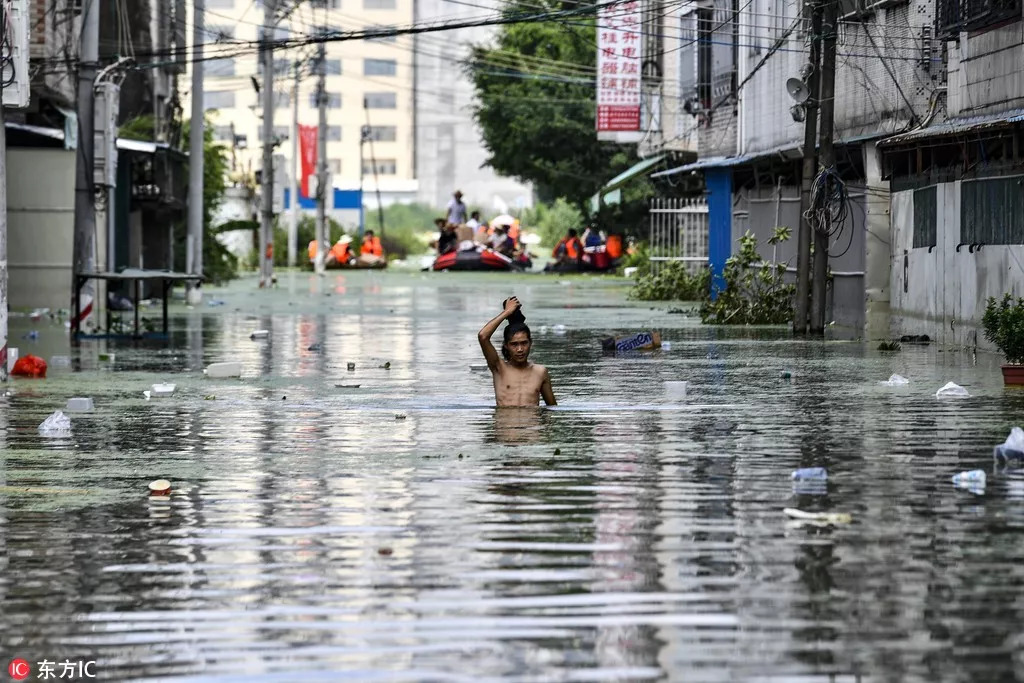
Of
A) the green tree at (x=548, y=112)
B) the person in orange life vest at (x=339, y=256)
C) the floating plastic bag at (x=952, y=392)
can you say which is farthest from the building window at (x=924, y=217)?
the person in orange life vest at (x=339, y=256)

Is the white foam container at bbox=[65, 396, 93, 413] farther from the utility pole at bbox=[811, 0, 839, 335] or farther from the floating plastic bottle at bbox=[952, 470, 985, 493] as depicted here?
the utility pole at bbox=[811, 0, 839, 335]

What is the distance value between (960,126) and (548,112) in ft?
149

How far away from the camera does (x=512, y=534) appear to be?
9820 millimetres

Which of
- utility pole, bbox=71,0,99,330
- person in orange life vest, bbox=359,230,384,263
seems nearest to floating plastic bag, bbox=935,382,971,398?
utility pole, bbox=71,0,99,330

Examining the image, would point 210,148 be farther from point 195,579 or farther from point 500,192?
point 500,192

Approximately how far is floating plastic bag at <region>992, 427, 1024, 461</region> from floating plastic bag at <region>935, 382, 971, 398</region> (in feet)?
17.2

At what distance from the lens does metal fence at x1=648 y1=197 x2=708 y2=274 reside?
46.8 m

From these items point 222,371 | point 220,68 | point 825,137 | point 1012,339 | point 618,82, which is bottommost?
point 222,371

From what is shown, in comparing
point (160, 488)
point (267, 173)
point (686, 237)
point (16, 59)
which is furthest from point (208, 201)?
point (160, 488)

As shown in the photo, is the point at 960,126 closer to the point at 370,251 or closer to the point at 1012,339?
the point at 1012,339

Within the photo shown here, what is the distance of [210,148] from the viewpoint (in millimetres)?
54281

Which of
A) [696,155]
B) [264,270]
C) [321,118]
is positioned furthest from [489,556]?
[321,118]

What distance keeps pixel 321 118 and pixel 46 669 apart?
6366 cm

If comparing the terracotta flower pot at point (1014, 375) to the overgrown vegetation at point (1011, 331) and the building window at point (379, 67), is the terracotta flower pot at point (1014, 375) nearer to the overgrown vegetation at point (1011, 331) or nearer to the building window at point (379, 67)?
the overgrown vegetation at point (1011, 331)
